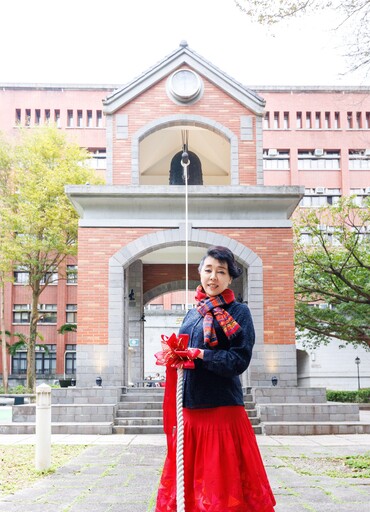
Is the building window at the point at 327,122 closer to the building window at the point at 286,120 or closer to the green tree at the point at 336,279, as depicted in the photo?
the building window at the point at 286,120

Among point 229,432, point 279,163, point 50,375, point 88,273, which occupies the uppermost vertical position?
point 279,163

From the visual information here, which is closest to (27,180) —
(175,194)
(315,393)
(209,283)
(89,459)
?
(175,194)

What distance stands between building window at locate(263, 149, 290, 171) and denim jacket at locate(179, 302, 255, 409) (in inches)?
1381

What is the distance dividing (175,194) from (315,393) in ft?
16.4

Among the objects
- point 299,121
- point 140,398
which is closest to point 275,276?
point 140,398

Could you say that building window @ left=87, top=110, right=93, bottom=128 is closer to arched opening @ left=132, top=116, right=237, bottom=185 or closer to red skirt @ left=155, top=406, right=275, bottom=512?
arched opening @ left=132, top=116, right=237, bottom=185

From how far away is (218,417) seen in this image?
3.34 meters

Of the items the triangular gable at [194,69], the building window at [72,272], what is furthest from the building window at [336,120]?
the triangular gable at [194,69]

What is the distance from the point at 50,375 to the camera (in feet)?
113

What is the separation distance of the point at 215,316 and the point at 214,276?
23cm

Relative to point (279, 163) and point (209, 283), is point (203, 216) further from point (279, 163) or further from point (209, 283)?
point (279, 163)

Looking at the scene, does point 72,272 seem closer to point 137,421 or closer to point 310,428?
point 137,421

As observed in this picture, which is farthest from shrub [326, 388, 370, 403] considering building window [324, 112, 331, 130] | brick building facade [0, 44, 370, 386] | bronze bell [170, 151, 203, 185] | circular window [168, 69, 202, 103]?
building window [324, 112, 331, 130]

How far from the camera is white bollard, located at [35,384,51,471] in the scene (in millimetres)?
6625
